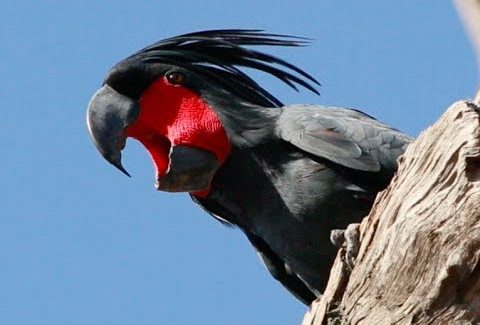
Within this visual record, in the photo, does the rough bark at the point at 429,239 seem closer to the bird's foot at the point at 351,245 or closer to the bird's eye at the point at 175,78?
the bird's foot at the point at 351,245

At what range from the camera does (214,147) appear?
627 centimetres

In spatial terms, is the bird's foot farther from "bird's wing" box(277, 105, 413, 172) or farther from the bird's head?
the bird's head

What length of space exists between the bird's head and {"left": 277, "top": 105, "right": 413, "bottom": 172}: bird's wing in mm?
403

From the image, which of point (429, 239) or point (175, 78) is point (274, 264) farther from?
point (429, 239)

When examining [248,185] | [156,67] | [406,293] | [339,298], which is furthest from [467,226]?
[156,67]

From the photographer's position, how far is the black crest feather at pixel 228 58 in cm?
655

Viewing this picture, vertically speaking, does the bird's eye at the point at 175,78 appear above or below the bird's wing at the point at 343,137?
above

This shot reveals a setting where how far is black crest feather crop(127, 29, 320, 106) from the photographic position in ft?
21.5

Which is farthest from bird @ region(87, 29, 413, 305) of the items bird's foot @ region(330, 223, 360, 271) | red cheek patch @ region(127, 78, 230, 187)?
bird's foot @ region(330, 223, 360, 271)

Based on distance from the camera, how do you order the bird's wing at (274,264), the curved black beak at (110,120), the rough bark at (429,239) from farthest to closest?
the bird's wing at (274,264), the curved black beak at (110,120), the rough bark at (429,239)

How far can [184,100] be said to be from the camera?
21.1 feet

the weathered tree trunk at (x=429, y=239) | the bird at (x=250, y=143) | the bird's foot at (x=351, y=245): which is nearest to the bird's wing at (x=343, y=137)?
the bird at (x=250, y=143)

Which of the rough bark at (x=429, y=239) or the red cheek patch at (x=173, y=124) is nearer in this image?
the rough bark at (x=429, y=239)

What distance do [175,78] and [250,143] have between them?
674 millimetres
